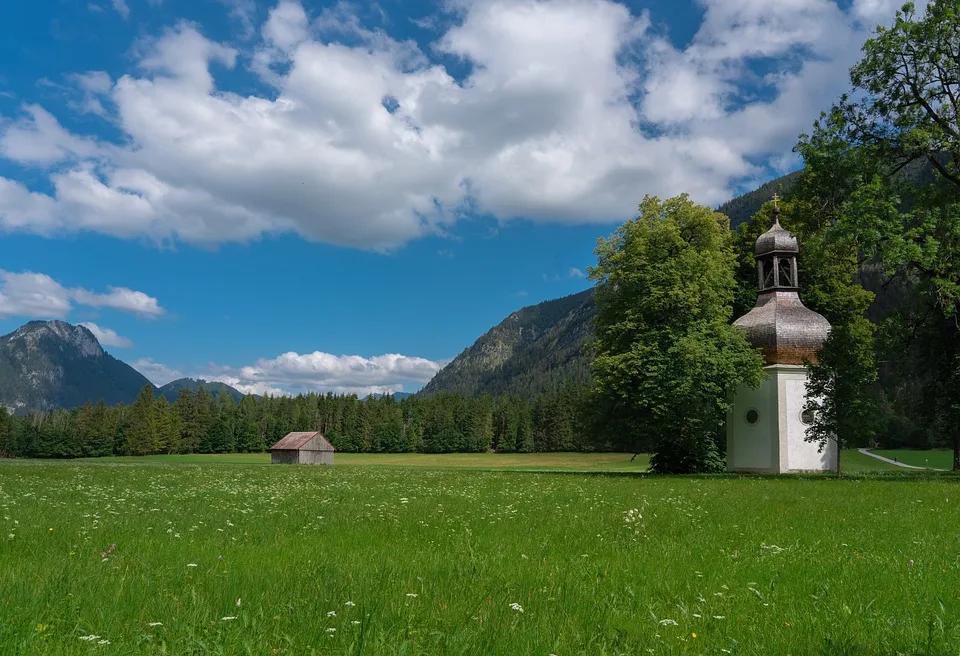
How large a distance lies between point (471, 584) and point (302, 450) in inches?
4013

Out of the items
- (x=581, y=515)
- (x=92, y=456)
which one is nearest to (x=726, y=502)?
(x=581, y=515)

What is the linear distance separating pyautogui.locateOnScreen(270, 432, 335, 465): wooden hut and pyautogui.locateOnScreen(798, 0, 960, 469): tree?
86.3 m

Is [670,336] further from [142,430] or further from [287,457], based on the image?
[142,430]

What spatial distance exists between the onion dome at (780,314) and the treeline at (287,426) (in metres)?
91.3

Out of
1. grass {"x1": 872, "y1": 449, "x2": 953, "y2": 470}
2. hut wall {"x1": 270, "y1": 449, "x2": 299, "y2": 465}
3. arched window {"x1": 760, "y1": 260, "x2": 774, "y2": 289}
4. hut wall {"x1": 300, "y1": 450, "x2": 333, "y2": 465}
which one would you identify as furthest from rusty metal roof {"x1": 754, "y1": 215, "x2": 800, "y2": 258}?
hut wall {"x1": 270, "y1": 449, "x2": 299, "y2": 465}

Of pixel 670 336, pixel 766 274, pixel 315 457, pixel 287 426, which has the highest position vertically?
pixel 766 274

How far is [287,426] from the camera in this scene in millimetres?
165125

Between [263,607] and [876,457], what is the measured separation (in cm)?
9826

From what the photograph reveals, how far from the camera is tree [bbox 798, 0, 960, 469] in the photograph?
88.9ft

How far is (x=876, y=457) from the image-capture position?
87.2 m

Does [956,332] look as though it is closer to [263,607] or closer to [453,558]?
[453,558]

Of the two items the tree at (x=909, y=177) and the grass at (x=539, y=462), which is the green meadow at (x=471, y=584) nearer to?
the tree at (x=909, y=177)

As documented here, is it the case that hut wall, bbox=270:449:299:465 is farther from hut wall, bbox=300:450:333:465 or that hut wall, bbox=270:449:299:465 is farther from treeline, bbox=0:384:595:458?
treeline, bbox=0:384:595:458

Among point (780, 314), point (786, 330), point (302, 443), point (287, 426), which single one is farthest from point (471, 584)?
point (287, 426)
